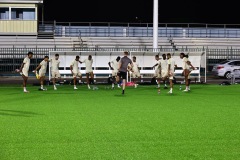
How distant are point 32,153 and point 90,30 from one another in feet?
141

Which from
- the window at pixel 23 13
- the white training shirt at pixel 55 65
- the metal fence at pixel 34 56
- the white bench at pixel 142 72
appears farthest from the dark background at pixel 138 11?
the white training shirt at pixel 55 65

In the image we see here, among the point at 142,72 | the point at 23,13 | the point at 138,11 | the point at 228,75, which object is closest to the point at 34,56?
the point at 23,13

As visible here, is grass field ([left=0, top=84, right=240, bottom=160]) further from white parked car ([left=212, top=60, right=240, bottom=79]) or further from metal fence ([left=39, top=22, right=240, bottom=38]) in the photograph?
metal fence ([left=39, top=22, right=240, bottom=38])

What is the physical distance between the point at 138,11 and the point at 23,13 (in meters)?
15.0

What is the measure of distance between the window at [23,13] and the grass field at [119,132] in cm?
3406

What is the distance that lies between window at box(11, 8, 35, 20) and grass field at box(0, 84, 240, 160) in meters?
34.1

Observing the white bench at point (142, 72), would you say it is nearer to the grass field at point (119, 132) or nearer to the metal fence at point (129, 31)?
the metal fence at point (129, 31)

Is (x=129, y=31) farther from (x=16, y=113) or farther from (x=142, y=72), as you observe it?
(x=16, y=113)

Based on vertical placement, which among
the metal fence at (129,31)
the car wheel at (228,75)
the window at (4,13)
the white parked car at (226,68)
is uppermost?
the window at (4,13)

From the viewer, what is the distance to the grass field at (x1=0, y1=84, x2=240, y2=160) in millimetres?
9344

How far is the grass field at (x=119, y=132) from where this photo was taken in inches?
368

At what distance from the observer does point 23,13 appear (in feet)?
168

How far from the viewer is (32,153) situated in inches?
367

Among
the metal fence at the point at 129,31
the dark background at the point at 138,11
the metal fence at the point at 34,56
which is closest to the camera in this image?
the metal fence at the point at 34,56
